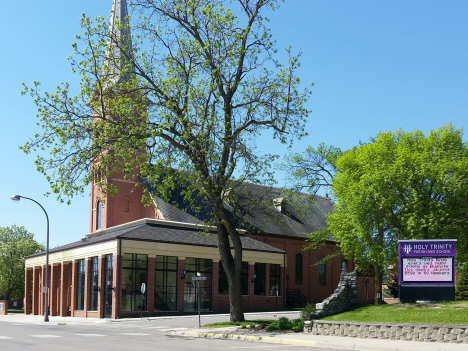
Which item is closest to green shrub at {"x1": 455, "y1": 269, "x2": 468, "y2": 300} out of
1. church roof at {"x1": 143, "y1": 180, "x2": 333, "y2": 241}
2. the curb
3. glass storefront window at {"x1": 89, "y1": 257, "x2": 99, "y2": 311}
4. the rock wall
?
church roof at {"x1": 143, "y1": 180, "x2": 333, "y2": 241}

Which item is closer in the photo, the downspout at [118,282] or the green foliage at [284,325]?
the green foliage at [284,325]

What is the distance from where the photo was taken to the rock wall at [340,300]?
25.0 m

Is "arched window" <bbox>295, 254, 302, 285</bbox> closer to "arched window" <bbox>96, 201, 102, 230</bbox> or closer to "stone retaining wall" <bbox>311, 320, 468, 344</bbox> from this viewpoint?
"arched window" <bbox>96, 201, 102, 230</bbox>

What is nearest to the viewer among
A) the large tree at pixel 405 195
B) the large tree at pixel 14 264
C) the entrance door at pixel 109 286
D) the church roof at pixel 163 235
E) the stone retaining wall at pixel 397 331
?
the stone retaining wall at pixel 397 331

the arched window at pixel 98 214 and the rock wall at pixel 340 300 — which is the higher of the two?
the arched window at pixel 98 214

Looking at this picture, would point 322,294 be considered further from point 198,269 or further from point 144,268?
point 144,268

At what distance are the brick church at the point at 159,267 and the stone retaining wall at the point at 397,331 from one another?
12482 mm

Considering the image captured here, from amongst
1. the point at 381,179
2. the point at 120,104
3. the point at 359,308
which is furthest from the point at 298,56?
the point at 381,179

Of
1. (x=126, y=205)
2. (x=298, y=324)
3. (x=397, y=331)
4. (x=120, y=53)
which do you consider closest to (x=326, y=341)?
(x=397, y=331)

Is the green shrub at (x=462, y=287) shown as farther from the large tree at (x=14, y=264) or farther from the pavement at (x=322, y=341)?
the large tree at (x=14, y=264)

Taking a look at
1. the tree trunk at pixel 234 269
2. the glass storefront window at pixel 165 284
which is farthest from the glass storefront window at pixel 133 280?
the tree trunk at pixel 234 269

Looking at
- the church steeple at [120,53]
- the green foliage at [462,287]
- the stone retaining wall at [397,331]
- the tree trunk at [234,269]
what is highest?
the church steeple at [120,53]

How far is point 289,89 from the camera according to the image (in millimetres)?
26125

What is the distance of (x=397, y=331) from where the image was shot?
66.5ft
